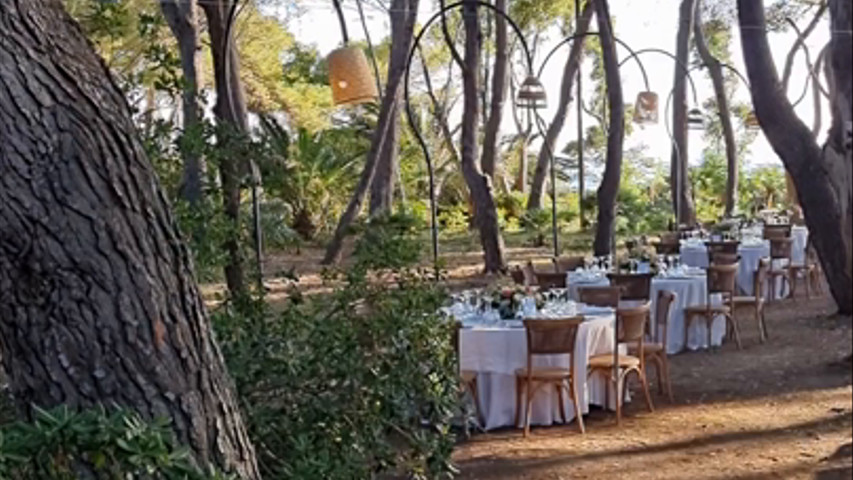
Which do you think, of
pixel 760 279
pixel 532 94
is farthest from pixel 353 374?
pixel 532 94

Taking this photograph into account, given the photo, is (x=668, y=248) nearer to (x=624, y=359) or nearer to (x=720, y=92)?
(x=624, y=359)

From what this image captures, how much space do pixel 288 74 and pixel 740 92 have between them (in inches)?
744

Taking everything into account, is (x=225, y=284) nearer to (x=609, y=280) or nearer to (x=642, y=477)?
(x=642, y=477)

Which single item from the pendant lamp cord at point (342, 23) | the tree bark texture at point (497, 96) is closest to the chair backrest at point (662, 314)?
the pendant lamp cord at point (342, 23)

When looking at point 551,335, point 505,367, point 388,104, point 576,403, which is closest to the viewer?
point 551,335

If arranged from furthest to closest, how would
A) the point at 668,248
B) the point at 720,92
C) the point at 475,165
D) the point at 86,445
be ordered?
the point at 475,165
the point at 668,248
the point at 720,92
the point at 86,445

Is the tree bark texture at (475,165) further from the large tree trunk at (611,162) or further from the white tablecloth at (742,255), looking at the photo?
the white tablecloth at (742,255)

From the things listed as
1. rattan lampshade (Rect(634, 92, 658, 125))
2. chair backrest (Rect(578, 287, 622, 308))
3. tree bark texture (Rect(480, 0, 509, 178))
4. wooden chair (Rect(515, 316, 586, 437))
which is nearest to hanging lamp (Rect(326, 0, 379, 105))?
wooden chair (Rect(515, 316, 586, 437))

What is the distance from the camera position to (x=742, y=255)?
9836 mm

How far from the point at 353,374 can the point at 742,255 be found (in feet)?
25.0

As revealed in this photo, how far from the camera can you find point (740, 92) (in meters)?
1.58

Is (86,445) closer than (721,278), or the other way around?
(86,445)

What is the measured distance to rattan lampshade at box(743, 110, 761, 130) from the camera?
155 cm

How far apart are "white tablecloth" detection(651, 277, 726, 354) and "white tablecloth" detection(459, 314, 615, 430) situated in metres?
2.00
